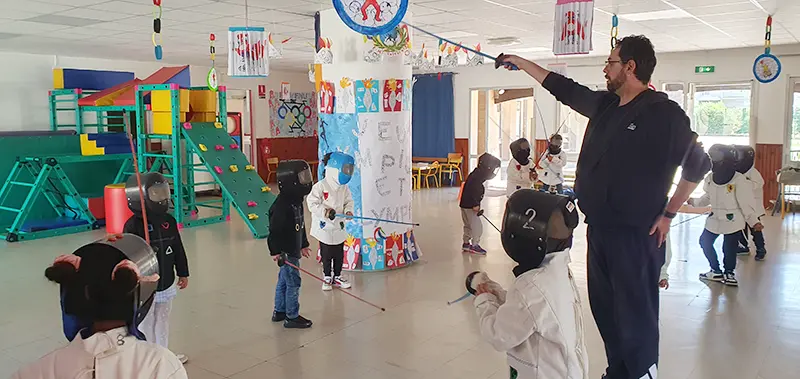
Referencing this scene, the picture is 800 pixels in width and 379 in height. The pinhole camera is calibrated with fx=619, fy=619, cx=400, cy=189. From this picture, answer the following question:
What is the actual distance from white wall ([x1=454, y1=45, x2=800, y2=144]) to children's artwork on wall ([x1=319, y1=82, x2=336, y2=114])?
25.3 ft

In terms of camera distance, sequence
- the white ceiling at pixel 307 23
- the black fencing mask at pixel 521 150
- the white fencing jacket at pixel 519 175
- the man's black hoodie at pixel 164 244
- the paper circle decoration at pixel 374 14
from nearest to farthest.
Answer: the man's black hoodie at pixel 164 244 → the paper circle decoration at pixel 374 14 → the white ceiling at pixel 307 23 → the black fencing mask at pixel 521 150 → the white fencing jacket at pixel 519 175

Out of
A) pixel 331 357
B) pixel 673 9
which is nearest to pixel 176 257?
pixel 331 357

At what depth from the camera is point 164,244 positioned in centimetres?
354

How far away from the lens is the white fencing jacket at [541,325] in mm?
1950

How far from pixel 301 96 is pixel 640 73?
13.6 m

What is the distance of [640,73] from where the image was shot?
8.36 feet

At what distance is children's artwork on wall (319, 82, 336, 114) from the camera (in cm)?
633

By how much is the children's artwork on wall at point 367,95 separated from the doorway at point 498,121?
27.3ft

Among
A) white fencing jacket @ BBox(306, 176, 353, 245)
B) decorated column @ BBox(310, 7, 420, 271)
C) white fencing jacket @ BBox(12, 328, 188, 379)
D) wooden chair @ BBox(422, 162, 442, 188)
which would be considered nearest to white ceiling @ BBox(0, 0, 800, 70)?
decorated column @ BBox(310, 7, 420, 271)

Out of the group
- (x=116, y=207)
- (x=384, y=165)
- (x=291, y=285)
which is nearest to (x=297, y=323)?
(x=291, y=285)

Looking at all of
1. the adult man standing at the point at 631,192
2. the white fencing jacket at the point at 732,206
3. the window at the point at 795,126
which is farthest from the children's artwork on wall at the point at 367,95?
the window at the point at 795,126

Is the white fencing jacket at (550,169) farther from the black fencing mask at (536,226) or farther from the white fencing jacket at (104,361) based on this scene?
the white fencing jacket at (104,361)

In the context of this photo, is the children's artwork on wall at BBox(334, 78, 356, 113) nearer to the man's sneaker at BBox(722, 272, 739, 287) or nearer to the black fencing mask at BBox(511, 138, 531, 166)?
the black fencing mask at BBox(511, 138, 531, 166)

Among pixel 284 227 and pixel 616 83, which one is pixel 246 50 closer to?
pixel 284 227
